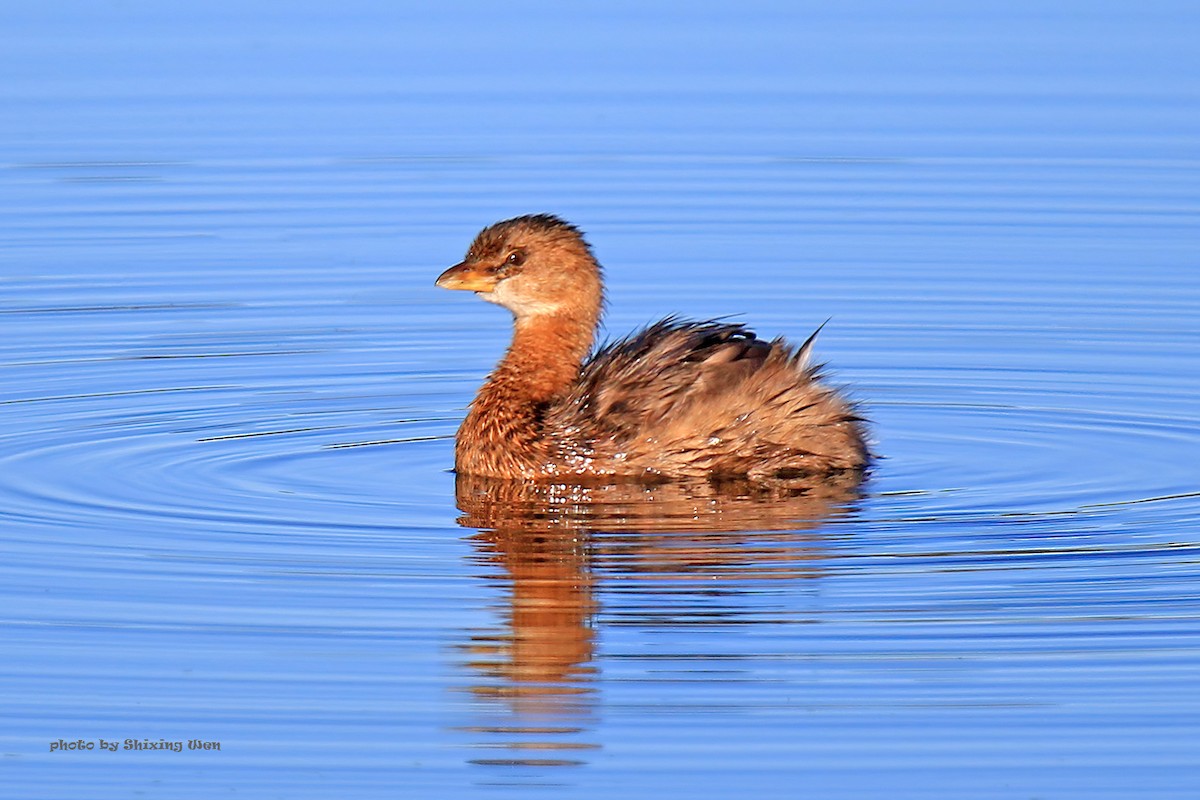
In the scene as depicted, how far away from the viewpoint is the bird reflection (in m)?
7.79

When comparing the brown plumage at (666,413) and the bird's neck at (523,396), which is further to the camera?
the bird's neck at (523,396)

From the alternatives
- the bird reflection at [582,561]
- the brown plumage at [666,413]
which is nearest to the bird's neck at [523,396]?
the brown plumage at [666,413]

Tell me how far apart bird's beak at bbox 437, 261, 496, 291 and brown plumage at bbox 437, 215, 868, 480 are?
223mm

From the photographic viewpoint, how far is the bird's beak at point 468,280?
1166cm

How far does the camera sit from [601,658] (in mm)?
8164

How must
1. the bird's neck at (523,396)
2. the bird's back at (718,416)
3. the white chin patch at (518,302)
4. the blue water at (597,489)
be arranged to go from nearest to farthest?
the blue water at (597,489) < the bird's back at (718,416) < the bird's neck at (523,396) < the white chin patch at (518,302)

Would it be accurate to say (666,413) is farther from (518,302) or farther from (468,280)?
(468,280)

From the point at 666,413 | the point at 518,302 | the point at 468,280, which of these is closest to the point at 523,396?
the point at 518,302

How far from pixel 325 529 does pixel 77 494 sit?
47.8 inches

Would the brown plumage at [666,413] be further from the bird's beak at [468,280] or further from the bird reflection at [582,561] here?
the bird's beak at [468,280]

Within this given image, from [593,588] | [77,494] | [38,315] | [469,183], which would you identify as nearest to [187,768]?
[593,588]

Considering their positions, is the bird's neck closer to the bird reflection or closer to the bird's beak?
the bird reflection

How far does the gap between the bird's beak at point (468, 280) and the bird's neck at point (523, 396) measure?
245 millimetres

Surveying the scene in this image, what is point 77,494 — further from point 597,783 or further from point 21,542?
point 597,783
